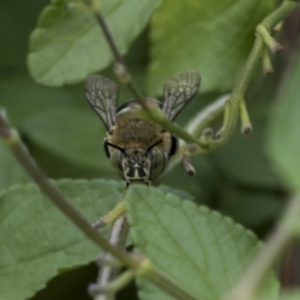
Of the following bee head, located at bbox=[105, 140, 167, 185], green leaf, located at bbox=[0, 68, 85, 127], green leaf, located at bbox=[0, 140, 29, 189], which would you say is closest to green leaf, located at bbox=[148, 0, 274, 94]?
bee head, located at bbox=[105, 140, 167, 185]

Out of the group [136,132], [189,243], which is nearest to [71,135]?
[136,132]

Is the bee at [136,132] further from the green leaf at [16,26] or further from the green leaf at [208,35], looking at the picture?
the green leaf at [16,26]

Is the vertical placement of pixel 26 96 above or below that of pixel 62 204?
below

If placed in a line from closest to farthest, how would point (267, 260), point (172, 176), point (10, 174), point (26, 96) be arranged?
1. point (267, 260)
2. point (10, 174)
3. point (172, 176)
4. point (26, 96)

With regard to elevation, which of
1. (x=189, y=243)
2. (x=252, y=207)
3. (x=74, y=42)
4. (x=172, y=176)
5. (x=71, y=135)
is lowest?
(x=252, y=207)

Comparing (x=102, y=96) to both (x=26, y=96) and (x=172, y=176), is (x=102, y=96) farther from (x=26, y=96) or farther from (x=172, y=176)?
(x=26, y=96)

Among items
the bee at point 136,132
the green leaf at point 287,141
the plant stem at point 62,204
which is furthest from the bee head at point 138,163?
the green leaf at point 287,141

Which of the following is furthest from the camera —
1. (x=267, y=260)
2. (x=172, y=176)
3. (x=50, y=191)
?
(x=172, y=176)

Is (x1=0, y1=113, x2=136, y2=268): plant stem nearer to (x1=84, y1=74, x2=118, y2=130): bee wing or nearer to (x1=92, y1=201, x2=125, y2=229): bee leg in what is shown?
(x1=92, y1=201, x2=125, y2=229): bee leg
